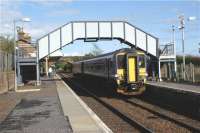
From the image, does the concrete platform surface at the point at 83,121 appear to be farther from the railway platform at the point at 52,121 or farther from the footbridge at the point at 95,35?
the footbridge at the point at 95,35

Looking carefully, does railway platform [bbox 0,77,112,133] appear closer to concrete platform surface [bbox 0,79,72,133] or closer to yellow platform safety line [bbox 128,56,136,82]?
concrete platform surface [bbox 0,79,72,133]

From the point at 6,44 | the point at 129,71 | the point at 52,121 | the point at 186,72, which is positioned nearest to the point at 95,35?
the point at 186,72

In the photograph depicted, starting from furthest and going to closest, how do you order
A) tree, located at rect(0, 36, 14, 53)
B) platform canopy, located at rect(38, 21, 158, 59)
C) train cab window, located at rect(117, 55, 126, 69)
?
tree, located at rect(0, 36, 14, 53)
platform canopy, located at rect(38, 21, 158, 59)
train cab window, located at rect(117, 55, 126, 69)

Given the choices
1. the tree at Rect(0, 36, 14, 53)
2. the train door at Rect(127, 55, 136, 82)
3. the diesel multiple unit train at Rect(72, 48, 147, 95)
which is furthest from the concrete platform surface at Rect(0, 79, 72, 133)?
the tree at Rect(0, 36, 14, 53)

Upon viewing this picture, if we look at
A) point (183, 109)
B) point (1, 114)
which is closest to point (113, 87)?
point (183, 109)

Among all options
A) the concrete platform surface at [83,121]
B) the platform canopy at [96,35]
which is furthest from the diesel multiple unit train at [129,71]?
the platform canopy at [96,35]

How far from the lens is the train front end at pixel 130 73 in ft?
105

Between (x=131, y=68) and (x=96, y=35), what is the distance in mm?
19736

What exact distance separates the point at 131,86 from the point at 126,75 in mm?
830

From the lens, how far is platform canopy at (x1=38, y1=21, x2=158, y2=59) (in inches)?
2026

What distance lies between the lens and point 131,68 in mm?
32344

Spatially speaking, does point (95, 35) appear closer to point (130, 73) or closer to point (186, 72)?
point (186, 72)

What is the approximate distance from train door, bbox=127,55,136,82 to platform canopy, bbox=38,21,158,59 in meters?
19.3

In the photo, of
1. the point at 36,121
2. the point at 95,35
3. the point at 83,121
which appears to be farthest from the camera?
the point at 95,35
